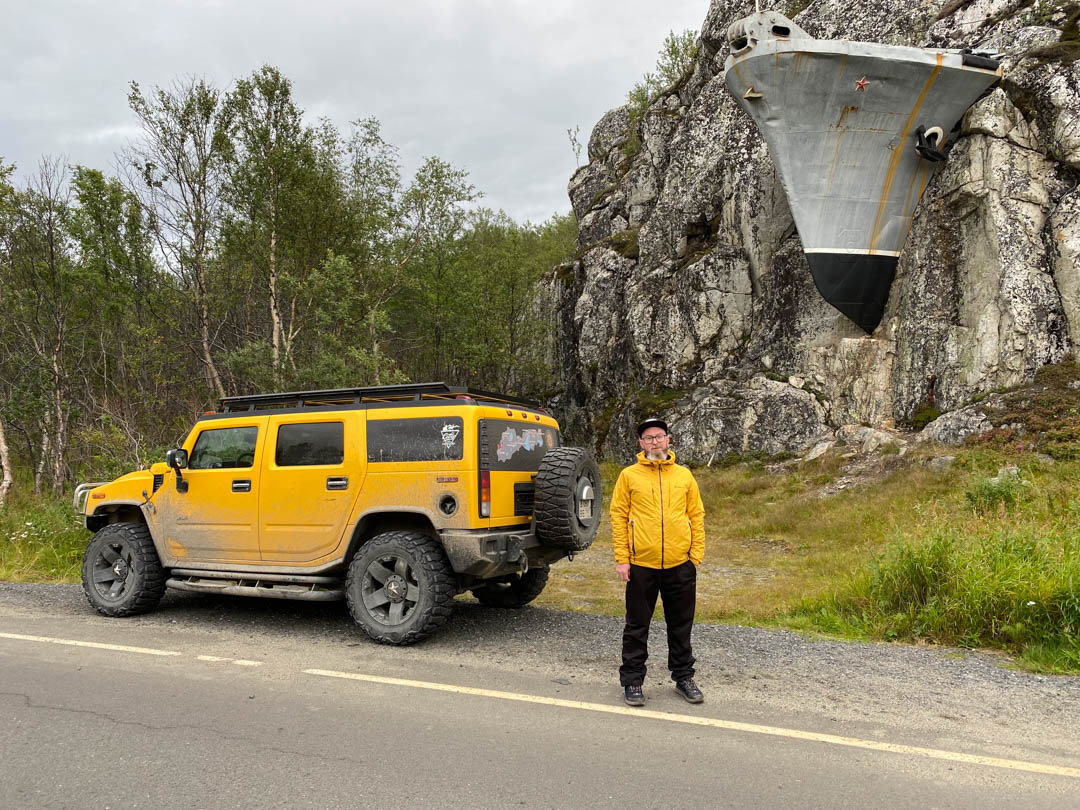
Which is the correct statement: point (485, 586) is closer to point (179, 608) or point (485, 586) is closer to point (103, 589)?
point (179, 608)

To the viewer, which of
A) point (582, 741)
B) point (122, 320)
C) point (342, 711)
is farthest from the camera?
point (122, 320)

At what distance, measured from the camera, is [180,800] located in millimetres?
3209

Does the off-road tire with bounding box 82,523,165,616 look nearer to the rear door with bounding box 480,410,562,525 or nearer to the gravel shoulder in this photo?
the gravel shoulder

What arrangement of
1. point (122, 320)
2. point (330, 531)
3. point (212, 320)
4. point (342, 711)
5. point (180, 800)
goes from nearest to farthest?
point (180, 800)
point (342, 711)
point (330, 531)
point (212, 320)
point (122, 320)

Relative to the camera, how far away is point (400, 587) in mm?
5949

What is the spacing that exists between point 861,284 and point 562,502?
1852 centimetres

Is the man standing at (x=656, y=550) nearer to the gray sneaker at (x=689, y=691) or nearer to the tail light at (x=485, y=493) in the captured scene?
the gray sneaker at (x=689, y=691)

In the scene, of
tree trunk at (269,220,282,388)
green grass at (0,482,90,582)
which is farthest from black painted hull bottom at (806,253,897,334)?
green grass at (0,482,90,582)

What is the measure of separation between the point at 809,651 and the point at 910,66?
62.1ft

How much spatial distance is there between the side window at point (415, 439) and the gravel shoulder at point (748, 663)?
1.64 m

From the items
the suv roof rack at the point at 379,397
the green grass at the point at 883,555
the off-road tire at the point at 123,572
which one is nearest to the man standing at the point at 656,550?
the suv roof rack at the point at 379,397

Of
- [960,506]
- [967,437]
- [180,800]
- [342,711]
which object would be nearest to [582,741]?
[342,711]

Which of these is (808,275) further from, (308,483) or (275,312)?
(308,483)

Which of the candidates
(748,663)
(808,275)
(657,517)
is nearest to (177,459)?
(657,517)
